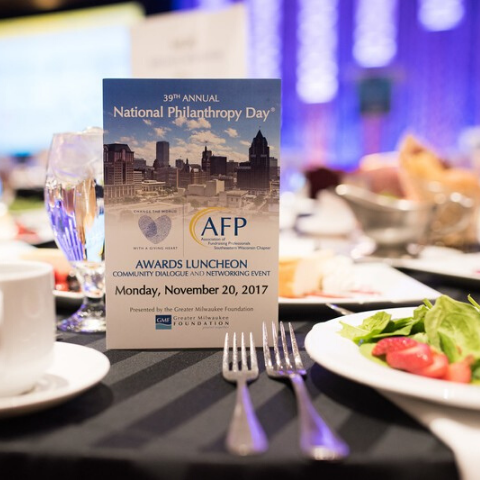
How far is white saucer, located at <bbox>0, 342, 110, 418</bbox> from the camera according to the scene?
1.51 feet

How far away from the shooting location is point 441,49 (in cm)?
494

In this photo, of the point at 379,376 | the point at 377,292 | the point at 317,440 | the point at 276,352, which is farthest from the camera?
the point at 377,292

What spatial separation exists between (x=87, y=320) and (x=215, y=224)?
0.27 meters

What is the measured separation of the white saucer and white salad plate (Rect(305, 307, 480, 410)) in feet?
0.72

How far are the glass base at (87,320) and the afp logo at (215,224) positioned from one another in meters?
0.22

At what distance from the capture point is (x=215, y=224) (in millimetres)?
706

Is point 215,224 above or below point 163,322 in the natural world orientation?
above

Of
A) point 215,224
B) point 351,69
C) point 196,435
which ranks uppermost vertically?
point 351,69

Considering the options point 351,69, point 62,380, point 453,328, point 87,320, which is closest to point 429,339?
point 453,328

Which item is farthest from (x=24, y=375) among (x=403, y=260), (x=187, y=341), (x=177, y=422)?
(x=403, y=260)

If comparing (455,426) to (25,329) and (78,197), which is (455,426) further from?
(78,197)

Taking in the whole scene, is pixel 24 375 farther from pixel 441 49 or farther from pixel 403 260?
pixel 441 49

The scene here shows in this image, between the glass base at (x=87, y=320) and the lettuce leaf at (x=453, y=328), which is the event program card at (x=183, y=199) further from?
the lettuce leaf at (x=453, y=328)

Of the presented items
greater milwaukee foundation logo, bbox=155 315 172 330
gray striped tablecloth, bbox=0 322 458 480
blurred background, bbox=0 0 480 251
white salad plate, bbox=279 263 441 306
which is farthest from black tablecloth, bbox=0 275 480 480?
blurred background, bbox=0 0 480 251
